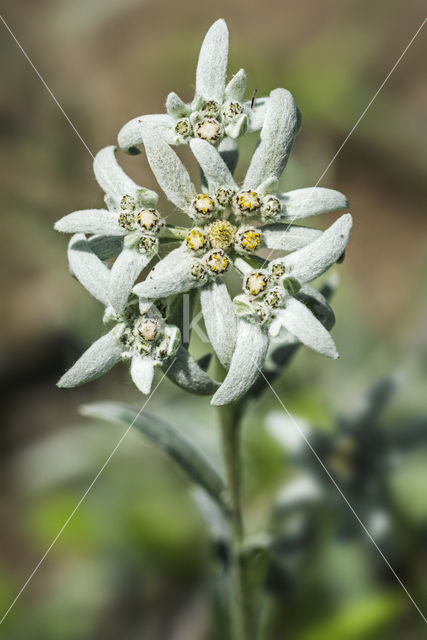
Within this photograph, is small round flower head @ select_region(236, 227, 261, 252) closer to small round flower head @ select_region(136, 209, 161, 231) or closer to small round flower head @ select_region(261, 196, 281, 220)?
small round flower head @ select_region(261, 196, 281, 220)

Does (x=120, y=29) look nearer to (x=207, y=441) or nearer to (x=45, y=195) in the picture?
(x=45, y=195)

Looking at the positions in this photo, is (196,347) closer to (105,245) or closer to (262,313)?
(105,245)

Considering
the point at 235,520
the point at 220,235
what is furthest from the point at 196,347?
the point at 220,235

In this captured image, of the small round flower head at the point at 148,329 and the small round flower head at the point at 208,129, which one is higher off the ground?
the small round flower head at the point at 208,129

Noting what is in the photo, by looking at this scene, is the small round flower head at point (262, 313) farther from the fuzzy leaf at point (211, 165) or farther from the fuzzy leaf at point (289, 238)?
the fuzzy leaf at point (211, 165)

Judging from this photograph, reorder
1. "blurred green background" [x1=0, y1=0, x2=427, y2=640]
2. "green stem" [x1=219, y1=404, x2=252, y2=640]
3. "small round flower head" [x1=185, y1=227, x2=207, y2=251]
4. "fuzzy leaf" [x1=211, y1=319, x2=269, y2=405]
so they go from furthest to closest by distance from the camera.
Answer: "blurred green background" [x1=0, y1=0, x2=427, y2=640], "green stem" [x1=219, y1=404, x2=252, y2=640], "small round flower head" [x1=185, y1=227, x2=207, y2=251], "fuzzy leaf" [x1=211, y1=319, x2=269, y2=405]

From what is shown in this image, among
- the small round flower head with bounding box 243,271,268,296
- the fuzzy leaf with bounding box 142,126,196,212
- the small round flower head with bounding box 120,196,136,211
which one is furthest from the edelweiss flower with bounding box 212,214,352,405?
the small round flower head with bounding box 120,196,136,211

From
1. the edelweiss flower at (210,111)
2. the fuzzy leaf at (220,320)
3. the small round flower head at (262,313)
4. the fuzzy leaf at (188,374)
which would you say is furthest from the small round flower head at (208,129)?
the fuzzy leaf at (188,374)

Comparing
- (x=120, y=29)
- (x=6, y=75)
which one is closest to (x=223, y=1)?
(x=120, y=29)
